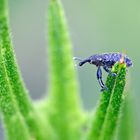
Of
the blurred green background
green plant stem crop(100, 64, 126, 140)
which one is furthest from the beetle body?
the blurred green background

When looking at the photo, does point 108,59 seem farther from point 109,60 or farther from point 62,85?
point 62,85

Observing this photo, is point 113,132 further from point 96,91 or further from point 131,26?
point 131,26

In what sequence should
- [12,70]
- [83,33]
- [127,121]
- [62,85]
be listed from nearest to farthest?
1. [12,70]
2. [127,121]
3. [62,85]
4. [83,33]

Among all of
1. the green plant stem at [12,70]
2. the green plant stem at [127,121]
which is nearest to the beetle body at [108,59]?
the green plant stem at [127,121]

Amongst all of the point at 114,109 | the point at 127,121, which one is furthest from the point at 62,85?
the point at 114,109

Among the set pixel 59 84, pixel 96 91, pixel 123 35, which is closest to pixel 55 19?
pixel 59 84

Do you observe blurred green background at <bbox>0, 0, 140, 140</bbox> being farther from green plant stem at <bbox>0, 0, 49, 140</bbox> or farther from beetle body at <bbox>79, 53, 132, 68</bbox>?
green plant stem at <bbox>0, 0, 49, 140</bbox>
